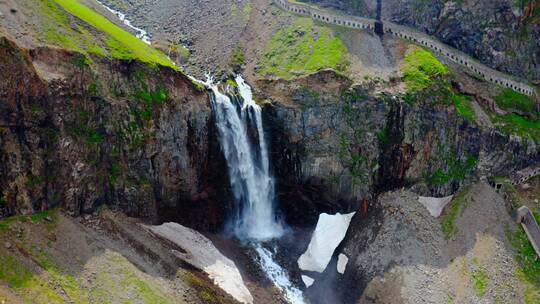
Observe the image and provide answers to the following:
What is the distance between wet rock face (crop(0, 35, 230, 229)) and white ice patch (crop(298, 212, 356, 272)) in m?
10.8

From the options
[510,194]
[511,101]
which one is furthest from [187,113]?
[511,101]

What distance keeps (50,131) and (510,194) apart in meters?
48.4

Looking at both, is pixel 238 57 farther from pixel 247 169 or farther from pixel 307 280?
pixel 307 280

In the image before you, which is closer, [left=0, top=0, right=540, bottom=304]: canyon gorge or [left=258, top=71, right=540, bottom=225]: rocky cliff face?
[left=0, top=0, right=540, bottom=304]: canyon gorge

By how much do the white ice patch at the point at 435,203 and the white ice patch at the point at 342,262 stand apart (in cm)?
1120

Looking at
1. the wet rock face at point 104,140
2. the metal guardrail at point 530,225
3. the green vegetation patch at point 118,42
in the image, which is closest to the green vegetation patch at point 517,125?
the metal guardrail at point 530,225

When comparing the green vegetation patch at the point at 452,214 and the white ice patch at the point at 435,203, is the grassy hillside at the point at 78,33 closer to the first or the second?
the white ice patch at the point at 435,203

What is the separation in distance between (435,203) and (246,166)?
2224 centimetres

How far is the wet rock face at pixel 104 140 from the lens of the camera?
4550cm

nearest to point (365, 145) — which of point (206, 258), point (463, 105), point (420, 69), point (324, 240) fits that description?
point (324, 240)

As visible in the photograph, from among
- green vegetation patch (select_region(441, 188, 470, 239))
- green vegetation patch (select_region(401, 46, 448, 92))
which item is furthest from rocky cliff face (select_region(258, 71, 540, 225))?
green vegetation patch (select_region(401, 46, 448, 92))

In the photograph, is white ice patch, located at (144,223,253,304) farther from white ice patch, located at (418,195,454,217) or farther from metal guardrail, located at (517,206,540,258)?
metal guardrail, located at (517,206,540,258)

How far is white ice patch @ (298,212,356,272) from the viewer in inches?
2227

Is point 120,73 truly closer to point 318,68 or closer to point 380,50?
point 318,68
